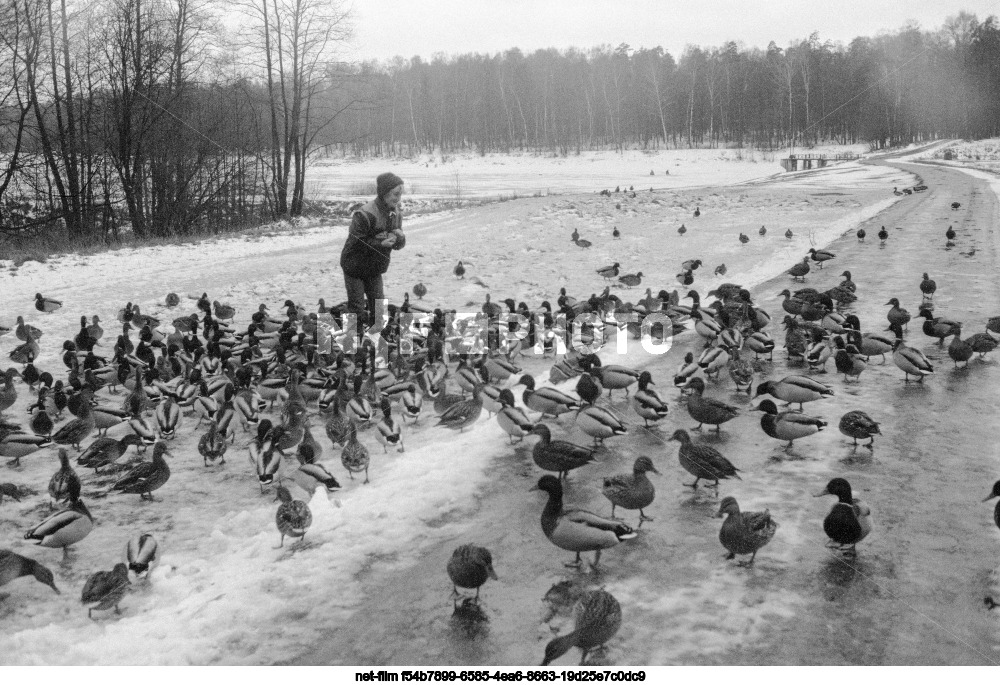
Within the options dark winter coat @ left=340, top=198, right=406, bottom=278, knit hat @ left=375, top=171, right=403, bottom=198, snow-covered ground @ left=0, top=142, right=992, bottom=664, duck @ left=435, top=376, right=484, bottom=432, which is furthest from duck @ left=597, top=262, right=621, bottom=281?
duck @ left=435, top=376, right=484, bottom=432

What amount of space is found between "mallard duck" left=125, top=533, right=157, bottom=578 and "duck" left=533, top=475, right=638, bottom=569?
2.21 meters

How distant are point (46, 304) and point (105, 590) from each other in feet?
28.8

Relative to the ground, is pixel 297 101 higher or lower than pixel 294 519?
higher

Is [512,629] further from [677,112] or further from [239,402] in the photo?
[677,112]

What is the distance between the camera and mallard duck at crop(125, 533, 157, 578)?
14.4ft

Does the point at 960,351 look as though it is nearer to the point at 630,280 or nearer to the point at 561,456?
the point at 561,456

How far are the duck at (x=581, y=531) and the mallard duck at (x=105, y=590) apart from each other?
2.27 metres

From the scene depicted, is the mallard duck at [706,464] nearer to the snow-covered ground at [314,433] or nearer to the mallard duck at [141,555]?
the snow-covered ground at [314,433]

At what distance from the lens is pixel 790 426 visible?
6.14 metres

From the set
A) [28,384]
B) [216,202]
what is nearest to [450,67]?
[216,202]

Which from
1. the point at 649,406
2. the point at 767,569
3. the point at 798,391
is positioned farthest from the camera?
the point at 798,391

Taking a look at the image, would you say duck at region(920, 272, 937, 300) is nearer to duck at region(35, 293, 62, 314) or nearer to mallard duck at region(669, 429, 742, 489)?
mallard duck at region(669, 429, 742, 489)

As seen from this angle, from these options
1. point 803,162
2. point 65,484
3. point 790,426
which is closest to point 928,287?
point 790,426

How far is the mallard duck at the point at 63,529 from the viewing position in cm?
468
